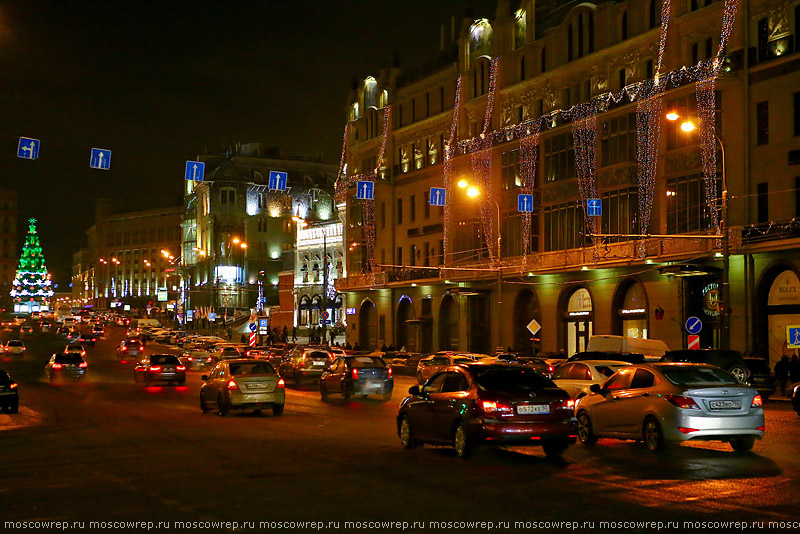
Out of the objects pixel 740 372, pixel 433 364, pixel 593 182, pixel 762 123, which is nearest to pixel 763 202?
pixel 762 123

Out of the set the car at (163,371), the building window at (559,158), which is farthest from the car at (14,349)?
the building window at (559,158)

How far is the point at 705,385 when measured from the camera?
52.7ft

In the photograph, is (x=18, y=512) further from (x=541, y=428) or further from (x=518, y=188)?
(x=518, y=188)

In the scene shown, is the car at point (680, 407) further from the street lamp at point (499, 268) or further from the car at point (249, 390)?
the street lamp at point (499, 268)

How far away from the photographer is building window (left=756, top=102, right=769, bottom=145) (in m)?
40.3

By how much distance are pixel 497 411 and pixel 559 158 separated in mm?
38482

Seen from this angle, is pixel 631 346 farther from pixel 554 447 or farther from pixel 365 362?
pixel 554 447

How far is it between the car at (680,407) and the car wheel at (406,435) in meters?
3.62

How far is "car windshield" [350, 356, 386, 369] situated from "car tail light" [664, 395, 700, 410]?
54.7 feet

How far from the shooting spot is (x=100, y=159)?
99.7ft

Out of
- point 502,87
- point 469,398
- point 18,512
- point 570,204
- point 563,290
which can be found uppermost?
point 502,87

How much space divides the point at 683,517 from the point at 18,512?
7405 millimetres

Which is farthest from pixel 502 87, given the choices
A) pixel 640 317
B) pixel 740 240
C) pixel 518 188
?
pixel 740 240

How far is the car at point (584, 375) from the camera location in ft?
72.0
